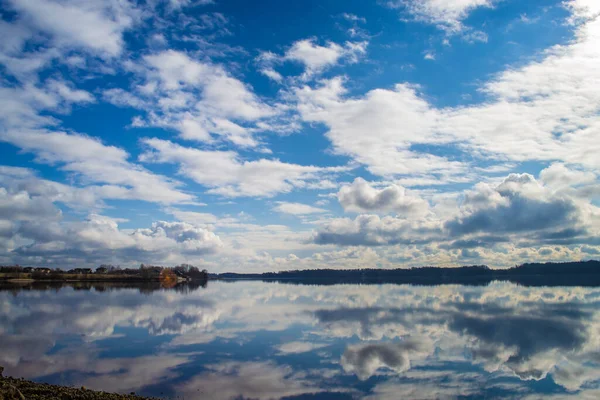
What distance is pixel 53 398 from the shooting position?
17062mm

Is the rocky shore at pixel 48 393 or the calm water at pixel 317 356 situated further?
the calm water at pixel 317 356

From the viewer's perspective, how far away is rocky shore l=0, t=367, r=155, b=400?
54.0 ft

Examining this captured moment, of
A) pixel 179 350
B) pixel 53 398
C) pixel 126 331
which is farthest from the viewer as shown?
pixel 126 331

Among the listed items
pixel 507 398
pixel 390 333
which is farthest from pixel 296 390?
pixel 390 333

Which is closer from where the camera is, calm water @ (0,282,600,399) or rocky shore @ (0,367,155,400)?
rocky shore @ (0,367,155,400)

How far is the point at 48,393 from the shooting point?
18.0 meters

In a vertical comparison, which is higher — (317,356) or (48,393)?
(48,393)

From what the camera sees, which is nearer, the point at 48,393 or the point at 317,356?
the point at 48,393

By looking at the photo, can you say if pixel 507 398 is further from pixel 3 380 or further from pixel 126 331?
pixel 126 331

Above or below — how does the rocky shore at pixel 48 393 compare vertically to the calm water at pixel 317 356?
above

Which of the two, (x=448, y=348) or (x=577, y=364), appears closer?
(x=577, y=364)

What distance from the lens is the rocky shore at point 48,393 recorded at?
54.0ft

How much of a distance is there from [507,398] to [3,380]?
929 inches

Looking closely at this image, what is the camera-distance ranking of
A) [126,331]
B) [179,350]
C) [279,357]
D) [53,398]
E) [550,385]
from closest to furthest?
1. [53,398]
2. [550,385]
3. [279,357]
4. [179,350]
5. [126,331]
